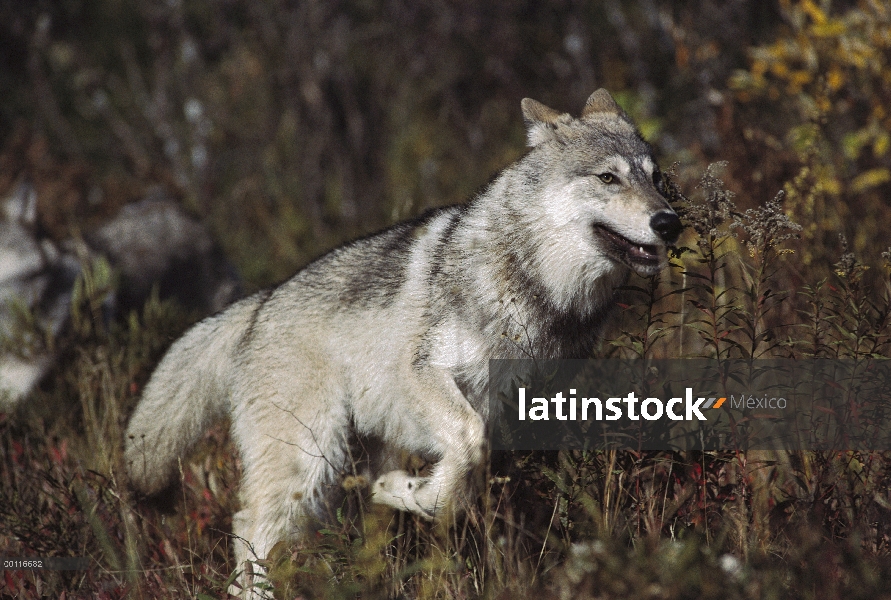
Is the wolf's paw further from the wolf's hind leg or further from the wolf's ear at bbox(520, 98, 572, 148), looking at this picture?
the wolf's ear at bbox(520, 98, 572, 148)

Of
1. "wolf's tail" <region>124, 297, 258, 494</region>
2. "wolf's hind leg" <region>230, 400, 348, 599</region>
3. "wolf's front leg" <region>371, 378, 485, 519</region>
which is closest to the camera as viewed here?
"wolf's front leg" <region>371, 378, 485, 519</region>

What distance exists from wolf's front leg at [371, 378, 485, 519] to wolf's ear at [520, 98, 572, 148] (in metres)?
1.21

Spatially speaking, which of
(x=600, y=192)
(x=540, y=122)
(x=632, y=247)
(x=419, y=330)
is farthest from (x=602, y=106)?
(x=419, y=330)

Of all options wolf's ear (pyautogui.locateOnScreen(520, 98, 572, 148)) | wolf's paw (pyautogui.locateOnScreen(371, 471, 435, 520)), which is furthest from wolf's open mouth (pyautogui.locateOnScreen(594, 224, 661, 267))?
wolf's paw (pyautogui.locateOnScreen(371, 471, 435, 520))

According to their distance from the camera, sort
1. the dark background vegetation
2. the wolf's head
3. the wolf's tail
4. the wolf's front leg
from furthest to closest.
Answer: the wolf's tail
the wolf's front leg
the wolf's head
the dark background vegetation

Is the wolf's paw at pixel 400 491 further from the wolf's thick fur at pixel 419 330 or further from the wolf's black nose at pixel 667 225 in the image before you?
the wolf's black nose at pixel 667 225

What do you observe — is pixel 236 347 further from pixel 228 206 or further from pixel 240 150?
pixel 240 150

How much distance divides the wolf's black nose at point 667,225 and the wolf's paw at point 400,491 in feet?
4.72

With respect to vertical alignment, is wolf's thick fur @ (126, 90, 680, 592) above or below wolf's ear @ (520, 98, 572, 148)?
below

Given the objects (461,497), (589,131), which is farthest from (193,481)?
(589,131)

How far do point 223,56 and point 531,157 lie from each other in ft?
31.3

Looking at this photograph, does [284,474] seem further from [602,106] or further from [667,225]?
[602,106]

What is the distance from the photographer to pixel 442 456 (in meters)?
3.41

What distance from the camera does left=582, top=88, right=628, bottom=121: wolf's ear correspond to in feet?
12.8
